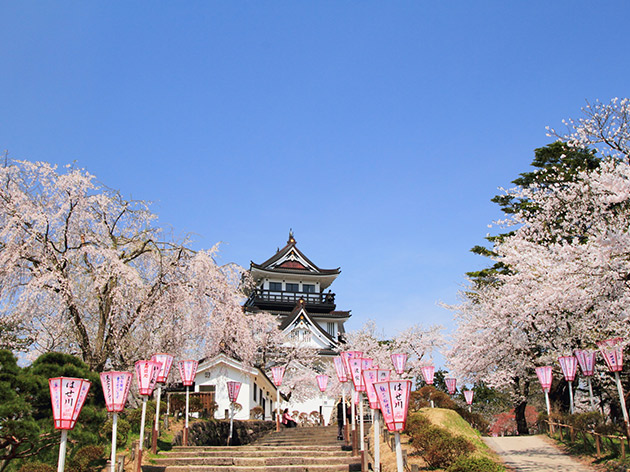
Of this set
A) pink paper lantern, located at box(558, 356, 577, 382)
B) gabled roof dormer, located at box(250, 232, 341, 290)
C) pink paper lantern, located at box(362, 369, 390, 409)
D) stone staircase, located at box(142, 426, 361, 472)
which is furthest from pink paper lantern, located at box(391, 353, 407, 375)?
gabled roof dormer, located at box(250, 232, 341, 290)

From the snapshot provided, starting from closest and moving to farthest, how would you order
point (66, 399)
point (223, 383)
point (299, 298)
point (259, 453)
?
1. point (66, 399)
2. point (259, 453)
3. point (223, 383)
4. point (299, 298)

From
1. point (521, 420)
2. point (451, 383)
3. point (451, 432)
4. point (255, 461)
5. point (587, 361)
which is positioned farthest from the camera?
point (451, 383)

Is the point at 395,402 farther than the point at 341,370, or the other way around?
the point at 341,370

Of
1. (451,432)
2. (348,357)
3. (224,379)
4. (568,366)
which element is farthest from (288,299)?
(348,357)

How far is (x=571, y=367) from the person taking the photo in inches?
663

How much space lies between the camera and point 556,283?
1167 cm

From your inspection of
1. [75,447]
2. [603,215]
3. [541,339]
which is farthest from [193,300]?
[541,339]

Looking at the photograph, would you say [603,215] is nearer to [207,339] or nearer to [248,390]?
[207,339]

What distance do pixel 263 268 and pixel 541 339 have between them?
28690mm

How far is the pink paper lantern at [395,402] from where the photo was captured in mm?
8484

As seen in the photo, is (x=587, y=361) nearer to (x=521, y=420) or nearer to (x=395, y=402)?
(x=395, y=402)

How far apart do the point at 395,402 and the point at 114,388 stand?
6185 mm

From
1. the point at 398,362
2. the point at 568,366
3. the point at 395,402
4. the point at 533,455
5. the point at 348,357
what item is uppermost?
the point at 348,357

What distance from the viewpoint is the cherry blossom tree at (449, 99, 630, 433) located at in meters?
10.9
